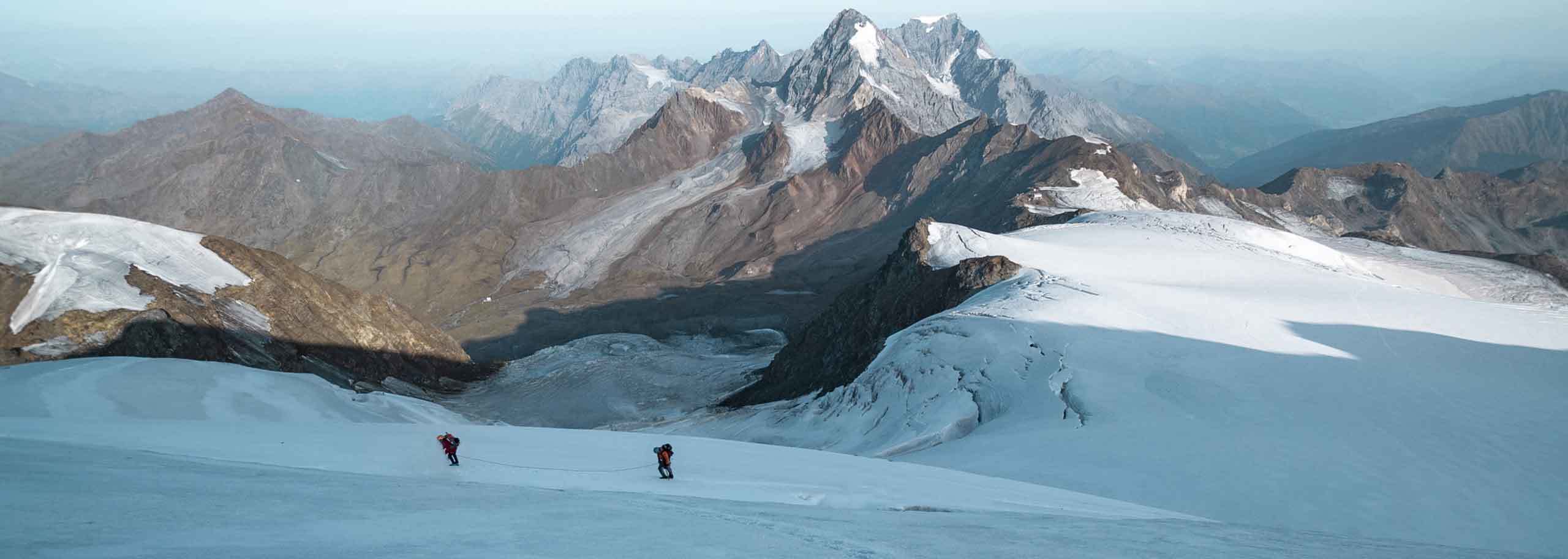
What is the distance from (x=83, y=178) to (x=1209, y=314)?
19414cm

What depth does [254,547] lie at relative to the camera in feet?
23.6

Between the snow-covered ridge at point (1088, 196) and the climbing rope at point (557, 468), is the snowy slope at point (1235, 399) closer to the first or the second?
the climbing rope at point (557, 468)

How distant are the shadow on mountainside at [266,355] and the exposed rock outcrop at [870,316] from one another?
17419mm

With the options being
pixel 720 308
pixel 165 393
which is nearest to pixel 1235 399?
pixel 165 393

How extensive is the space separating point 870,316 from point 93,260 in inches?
1402

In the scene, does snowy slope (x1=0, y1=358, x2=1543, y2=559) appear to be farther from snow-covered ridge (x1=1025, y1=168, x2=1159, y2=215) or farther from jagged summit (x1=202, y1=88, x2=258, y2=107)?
jagged summit (x1=202, y1=88, x2=258, y2=107)

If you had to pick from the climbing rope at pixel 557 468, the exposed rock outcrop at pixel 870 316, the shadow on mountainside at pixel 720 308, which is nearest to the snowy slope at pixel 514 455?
the climbing rope at pixel 557 468

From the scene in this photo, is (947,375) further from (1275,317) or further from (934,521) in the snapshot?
(934,521)

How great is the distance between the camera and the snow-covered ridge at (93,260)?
32500 mm

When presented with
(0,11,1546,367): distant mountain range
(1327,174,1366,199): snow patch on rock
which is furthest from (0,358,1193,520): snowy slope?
(1327,174,1366,199): snow patch on rock

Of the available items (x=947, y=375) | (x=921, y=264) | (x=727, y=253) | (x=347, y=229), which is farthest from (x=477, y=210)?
(x=947, y=375)

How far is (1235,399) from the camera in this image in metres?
22.9

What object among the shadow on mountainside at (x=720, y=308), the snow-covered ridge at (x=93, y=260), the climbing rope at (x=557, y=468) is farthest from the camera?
the shadow on mountainside at (x=720, y=308)

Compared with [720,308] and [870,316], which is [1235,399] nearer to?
[870,316]
